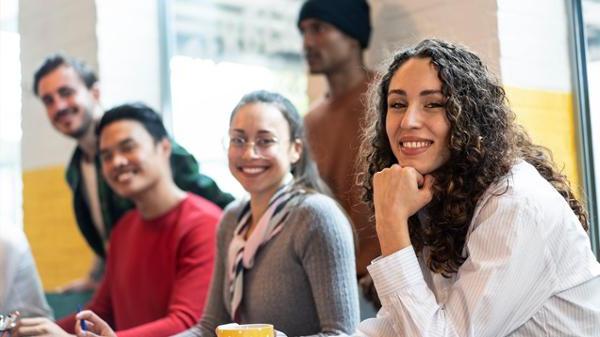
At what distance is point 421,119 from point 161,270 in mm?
1331

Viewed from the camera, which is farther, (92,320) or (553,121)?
(553,121)

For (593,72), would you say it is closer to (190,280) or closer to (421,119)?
(421,119)

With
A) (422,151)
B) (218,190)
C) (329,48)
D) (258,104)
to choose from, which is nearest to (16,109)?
(218,190)

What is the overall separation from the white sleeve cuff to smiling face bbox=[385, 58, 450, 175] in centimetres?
17

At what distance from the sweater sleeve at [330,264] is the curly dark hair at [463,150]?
372mm

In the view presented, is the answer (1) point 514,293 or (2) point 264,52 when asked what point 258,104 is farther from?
(2) point 264,52

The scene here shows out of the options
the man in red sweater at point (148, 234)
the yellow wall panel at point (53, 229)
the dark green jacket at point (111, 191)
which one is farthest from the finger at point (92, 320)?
the yellow wall panel at point (53, 229)

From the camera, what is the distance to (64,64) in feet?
11.0

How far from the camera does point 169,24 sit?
353 cm

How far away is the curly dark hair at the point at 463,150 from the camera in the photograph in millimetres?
1451

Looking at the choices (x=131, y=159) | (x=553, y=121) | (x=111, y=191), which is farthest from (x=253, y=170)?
(x=111, y=191)

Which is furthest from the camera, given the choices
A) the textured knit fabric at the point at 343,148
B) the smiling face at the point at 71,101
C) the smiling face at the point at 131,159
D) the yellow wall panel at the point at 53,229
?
the yellow wall panel at the point at 53,229

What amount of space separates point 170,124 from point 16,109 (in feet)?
2.50

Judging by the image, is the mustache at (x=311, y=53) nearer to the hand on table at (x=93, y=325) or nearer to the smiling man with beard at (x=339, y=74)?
the smiling man with beard at (x=339, y=74)
